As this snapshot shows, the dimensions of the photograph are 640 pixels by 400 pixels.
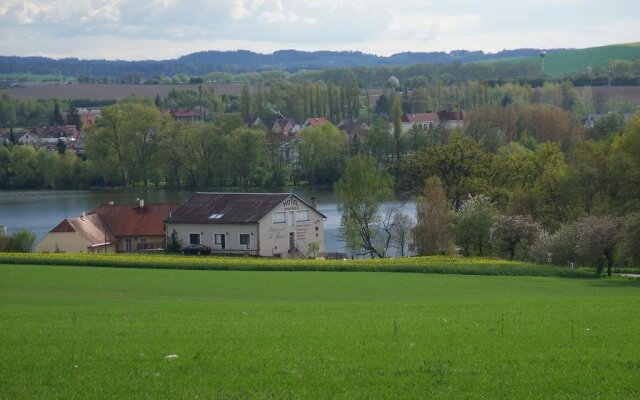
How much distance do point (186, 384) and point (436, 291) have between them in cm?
1816

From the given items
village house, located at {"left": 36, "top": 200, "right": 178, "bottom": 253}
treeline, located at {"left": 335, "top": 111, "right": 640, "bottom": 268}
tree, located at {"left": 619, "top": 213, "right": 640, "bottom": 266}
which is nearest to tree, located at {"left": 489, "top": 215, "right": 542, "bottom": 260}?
treeline, located at {"left": 335, "top": 111, "right": 640, "bottom": 268}

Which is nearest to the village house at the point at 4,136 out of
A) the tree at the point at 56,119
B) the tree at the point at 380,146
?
the tree at the point at 56,119

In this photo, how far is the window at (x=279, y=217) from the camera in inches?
2135

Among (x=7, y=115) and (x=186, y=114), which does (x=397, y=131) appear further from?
(x=7, y=115)

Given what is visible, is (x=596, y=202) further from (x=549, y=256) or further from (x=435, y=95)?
(x=435, y=95)

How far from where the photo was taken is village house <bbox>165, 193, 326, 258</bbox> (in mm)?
53406

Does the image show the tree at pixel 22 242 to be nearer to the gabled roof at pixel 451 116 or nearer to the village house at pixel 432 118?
the village house at pixel 432 118

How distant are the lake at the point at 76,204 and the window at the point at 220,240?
1001cm

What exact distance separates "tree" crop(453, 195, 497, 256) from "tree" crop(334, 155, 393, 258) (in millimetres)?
7950

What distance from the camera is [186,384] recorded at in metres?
12.6

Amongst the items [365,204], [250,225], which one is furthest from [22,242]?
[365,204]

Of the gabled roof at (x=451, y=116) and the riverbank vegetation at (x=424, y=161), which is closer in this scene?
the riverbank vegetation at (x=424, y=161)

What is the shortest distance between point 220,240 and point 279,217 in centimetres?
354

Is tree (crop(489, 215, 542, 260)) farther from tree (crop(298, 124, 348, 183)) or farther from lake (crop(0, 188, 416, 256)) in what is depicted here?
tree (crop(298, 124, 348, 183))
